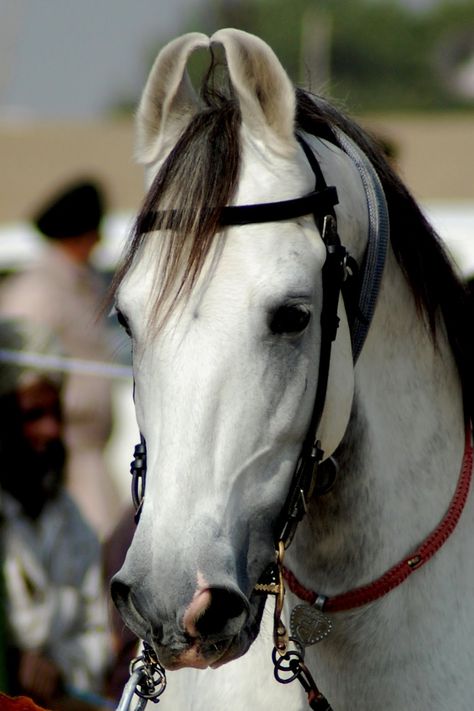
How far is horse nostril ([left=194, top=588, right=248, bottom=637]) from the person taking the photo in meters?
2.05

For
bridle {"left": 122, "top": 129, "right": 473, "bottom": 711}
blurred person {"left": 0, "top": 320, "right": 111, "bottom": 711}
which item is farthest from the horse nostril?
blurred person {"left": 0, "top": 320, "right": 111, "bottom": 711}

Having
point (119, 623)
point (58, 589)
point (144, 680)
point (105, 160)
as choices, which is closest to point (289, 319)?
point (144, 680)

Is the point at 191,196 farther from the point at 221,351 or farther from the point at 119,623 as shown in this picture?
the point at 119,623

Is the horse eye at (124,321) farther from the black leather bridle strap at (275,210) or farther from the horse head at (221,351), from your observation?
the black leather bridle strap at (275,210)

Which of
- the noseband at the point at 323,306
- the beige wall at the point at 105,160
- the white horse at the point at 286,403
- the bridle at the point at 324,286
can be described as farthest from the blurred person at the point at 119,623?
the beige wall at the point at 105,160

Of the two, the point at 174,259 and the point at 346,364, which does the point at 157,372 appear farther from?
the point at 346,364

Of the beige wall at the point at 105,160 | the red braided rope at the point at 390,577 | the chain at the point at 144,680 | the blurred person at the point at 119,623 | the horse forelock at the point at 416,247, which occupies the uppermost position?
the horse forelock at the point at 416,247

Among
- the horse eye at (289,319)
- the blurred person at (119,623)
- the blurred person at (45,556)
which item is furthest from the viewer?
the blurred person at (45,556)

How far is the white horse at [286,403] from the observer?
2105 mm

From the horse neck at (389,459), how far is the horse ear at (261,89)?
1.27 feet

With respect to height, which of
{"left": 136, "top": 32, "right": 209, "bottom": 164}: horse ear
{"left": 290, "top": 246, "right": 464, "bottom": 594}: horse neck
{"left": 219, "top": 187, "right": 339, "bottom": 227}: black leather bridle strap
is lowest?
{"left": 290, "top": 246, "right": 464, "bottom": 594}: horse neck

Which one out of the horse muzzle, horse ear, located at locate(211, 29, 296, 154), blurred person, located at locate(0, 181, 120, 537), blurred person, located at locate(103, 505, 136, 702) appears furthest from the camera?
blurred person, located at locate(0, 181, 120, 537)

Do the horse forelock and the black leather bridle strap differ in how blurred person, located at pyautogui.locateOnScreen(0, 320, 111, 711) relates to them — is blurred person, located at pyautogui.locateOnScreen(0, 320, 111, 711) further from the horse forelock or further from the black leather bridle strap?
the black leather bridle strap

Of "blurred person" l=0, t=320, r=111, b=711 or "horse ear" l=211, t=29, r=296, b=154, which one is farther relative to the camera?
"blurred person" l=0, t=320, r=111, b=711
